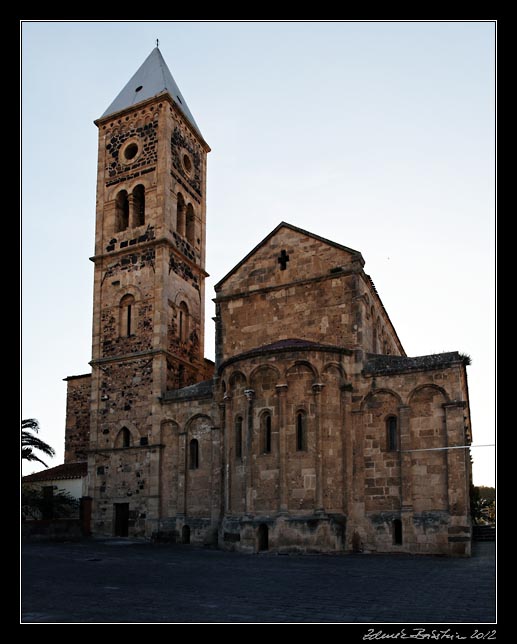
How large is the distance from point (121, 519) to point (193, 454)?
15.5 ft

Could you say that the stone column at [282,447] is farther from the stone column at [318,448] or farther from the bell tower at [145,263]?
the bell tower at [145,263]

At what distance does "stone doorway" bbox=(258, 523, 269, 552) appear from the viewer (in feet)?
73.8

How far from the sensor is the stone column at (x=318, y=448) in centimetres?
2212

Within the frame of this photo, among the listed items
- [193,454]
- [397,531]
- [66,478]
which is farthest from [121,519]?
[397,531]

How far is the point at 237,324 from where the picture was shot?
92.4ft

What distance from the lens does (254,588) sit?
13.5 meters

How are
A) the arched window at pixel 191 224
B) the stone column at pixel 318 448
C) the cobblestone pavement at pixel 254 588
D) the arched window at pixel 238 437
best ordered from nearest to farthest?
A: the cobblestone pavement at pixel 254 588 → the stone column at pixel 318 448 → the arched window at pixel 238 437 → the arched window at pixel 191 224

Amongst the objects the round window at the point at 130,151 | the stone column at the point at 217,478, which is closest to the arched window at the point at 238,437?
the stone column at the point at 217,478

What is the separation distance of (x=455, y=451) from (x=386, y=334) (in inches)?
405

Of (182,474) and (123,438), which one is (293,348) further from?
(123,438)

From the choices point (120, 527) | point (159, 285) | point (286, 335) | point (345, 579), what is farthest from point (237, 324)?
point (345, 579)

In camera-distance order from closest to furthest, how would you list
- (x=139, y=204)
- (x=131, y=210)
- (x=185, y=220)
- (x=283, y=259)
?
(x=283, y=259) < (x=131, y=210) < (x=139, y=204) < (x=185, y=220)

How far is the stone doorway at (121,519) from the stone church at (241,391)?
71 mm

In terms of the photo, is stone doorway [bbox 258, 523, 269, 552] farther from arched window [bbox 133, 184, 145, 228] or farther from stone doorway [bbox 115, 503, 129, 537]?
arched window [bbox 133, 184, 145, 228]
